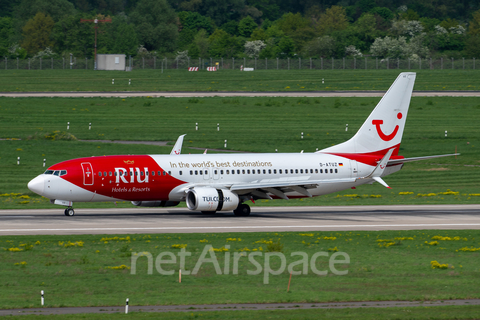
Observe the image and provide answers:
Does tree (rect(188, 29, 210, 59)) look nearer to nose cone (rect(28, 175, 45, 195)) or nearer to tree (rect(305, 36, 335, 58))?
tree (rect(305, 36, 335, 58))

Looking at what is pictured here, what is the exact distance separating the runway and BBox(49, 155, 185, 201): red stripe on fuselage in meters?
1.55

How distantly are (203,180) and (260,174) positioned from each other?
4.09m

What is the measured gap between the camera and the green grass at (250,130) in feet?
208

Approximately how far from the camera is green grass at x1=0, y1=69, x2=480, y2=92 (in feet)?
396

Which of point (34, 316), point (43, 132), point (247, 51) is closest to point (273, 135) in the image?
point (43, 132)

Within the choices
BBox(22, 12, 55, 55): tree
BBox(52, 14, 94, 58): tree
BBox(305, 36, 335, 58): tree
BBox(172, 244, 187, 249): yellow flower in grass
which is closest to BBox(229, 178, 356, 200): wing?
BBox(172, 244, 187, 249): yellow flower in grass

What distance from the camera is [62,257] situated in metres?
31.3

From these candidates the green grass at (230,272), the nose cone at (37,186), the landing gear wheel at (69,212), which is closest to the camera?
the green grass at (230,272)

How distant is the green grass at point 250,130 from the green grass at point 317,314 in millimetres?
32228

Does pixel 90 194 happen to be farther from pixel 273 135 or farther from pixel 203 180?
pixel 273 135

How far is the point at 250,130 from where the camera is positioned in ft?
293

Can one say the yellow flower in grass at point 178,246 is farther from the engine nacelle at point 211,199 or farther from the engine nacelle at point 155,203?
the engine nacelle at point 155,203

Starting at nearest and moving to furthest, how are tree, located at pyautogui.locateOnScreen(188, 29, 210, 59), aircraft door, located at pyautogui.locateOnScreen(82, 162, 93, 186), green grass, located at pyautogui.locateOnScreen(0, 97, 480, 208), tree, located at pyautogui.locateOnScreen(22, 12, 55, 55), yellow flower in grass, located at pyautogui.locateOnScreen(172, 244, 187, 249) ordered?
yellow flower in grass, located at pyautogui.locateOnScreen(172, 244, 187, 249)
aircraft door, located at pyautogui.locateOnScreen(82, 162, 93, 186)
green grass, located at pyautogui.locateOnScreen(0, 97, 480, 208)
tree, located at pyautogui.locateOnScreen(188, 29, 210, 59)
tree, located at pyautogui.locateOnScreen(22, 12, 55, 55)

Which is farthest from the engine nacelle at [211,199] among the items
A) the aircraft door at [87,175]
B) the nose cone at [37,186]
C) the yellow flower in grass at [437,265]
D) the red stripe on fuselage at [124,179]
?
the yellow flower in grass at [437,265]
